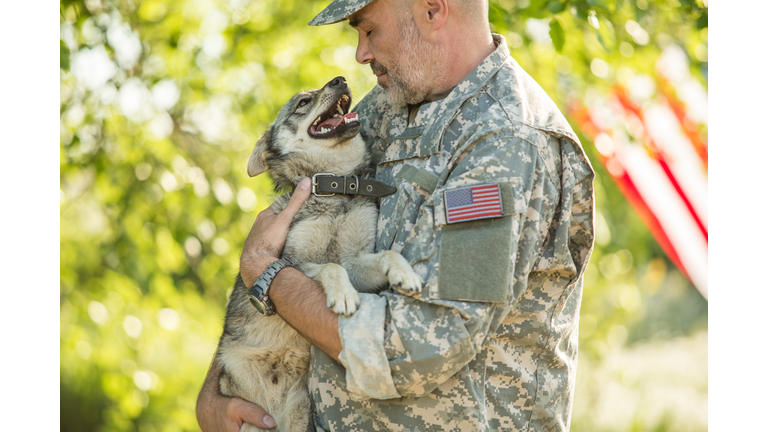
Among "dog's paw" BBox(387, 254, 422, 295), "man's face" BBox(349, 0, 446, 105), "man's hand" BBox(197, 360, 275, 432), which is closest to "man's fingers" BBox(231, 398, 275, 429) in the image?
"man's hand" BBox(197, 360, 275, 432)

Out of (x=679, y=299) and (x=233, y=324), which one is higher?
(x=233, y=324)

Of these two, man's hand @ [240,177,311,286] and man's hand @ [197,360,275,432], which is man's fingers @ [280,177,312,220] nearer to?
man's hand @ [240,177,311,286]

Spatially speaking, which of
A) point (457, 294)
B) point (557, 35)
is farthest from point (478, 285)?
point (557, 35)

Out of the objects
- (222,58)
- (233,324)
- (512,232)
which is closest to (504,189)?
(512,232)

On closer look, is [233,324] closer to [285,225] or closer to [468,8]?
[285,225]

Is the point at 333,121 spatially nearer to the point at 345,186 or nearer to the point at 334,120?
the point at 334,120

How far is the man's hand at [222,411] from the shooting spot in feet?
8.38

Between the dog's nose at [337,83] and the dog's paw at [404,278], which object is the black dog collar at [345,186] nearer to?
the dog's paw at [404,278]

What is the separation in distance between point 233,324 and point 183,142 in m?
3.81

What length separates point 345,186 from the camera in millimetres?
2717

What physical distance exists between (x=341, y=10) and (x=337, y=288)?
1.28m

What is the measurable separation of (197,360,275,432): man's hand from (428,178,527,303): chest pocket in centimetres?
123

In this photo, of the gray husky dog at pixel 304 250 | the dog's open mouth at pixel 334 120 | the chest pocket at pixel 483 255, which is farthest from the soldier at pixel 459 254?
the dog's open mouth at pixel 334 120

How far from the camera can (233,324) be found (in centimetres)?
288
